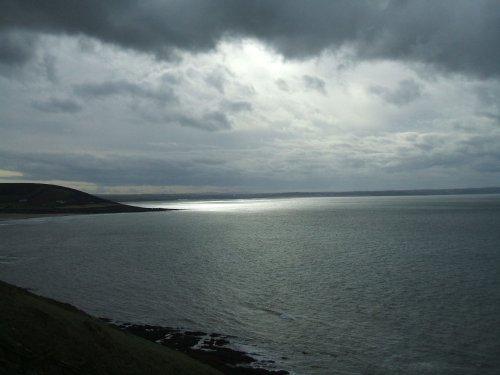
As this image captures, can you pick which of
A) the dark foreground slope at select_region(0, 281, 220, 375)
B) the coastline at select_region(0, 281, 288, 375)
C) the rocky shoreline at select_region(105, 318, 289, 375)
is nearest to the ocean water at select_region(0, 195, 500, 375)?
the rocky shoreline at select_region(105, 318, 289, 375)

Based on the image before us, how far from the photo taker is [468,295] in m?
44.3

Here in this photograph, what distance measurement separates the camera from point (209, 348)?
99.4 feet

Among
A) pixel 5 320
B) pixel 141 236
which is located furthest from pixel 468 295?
pixel 141 236

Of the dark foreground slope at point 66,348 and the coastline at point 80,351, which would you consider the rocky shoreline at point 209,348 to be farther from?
the dark foreground slope at point 66,348

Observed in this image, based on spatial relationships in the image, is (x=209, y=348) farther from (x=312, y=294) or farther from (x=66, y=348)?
(x=312, y=294)

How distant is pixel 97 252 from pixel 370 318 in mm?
64558

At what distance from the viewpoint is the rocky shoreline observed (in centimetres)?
2677

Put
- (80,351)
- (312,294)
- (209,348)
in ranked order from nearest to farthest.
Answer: (80,351) → (209,348) → (312,294)

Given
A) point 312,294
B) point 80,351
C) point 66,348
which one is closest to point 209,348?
point 80,351

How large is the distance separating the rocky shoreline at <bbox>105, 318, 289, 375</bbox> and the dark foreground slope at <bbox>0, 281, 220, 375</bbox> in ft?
7.47

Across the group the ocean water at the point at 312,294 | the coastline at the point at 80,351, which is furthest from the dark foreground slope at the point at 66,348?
the ocean water at the point at 312,294

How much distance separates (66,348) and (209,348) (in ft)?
40.0

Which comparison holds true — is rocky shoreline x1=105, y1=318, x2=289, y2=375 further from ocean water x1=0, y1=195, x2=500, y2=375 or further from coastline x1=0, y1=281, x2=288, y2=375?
ocean water x1=0, y1=195, x2=500, y2=375

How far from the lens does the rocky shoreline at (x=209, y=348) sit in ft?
87.8
